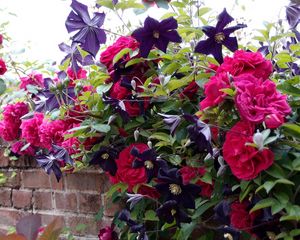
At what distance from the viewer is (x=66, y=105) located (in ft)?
3.71

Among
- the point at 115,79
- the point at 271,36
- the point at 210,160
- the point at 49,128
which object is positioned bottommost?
the point at 49,128

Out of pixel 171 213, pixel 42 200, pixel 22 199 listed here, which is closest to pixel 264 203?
pixel 171 213

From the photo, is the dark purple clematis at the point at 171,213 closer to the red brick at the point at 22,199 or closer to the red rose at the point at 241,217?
the red rose at the point at 241,217

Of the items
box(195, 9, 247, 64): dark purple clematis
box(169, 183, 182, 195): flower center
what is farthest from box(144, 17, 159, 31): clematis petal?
box(169, 183, 182, 195): flower center

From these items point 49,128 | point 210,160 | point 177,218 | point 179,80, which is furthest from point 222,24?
point 49,128

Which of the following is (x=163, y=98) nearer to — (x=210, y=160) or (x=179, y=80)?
(x=179, y=80)

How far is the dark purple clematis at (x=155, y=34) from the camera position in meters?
0.95

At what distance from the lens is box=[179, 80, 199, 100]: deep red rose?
3.33 feet

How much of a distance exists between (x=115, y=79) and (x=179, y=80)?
0.18 m

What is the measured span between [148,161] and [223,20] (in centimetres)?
35

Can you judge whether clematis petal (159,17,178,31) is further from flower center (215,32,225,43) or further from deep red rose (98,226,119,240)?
deep red rose (98,226,119,240)

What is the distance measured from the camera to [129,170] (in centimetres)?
102

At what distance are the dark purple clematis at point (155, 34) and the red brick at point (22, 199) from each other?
2.99ft

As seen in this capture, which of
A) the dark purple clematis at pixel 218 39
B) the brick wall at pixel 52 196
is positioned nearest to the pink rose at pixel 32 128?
the brick wall at pixel 52 196
